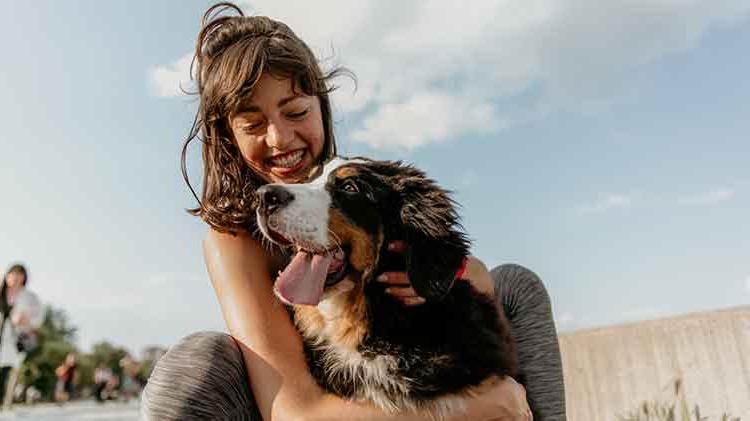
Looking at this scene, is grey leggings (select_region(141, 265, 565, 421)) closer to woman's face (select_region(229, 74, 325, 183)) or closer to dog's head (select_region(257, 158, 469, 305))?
dog's head (select_region(257, 158, 469, 305))

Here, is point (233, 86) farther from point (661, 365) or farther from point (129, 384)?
point (129, 384)

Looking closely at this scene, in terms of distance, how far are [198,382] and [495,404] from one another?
99cm

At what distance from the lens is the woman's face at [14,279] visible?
31.5 feet

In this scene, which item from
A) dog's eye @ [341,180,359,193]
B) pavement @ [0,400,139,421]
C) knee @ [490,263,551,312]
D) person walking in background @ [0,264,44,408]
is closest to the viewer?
dog's eye @ [341,180,359,193]

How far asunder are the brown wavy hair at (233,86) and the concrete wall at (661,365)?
14.0ft

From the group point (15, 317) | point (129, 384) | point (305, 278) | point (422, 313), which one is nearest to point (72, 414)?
point (15, 317)

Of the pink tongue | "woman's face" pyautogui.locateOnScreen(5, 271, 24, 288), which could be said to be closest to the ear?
the pink tongue

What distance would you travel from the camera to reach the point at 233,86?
8.34ft

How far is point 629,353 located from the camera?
6129 mm

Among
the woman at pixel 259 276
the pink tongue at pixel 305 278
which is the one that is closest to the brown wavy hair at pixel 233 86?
the woman at pixel 259 276

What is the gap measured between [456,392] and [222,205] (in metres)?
1.16

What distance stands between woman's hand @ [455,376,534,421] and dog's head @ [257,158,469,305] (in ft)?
1.20

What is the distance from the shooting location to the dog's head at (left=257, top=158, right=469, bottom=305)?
7.16 ft

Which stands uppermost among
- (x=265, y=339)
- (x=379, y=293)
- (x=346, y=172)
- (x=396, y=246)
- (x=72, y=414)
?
(x=346, y=172)
